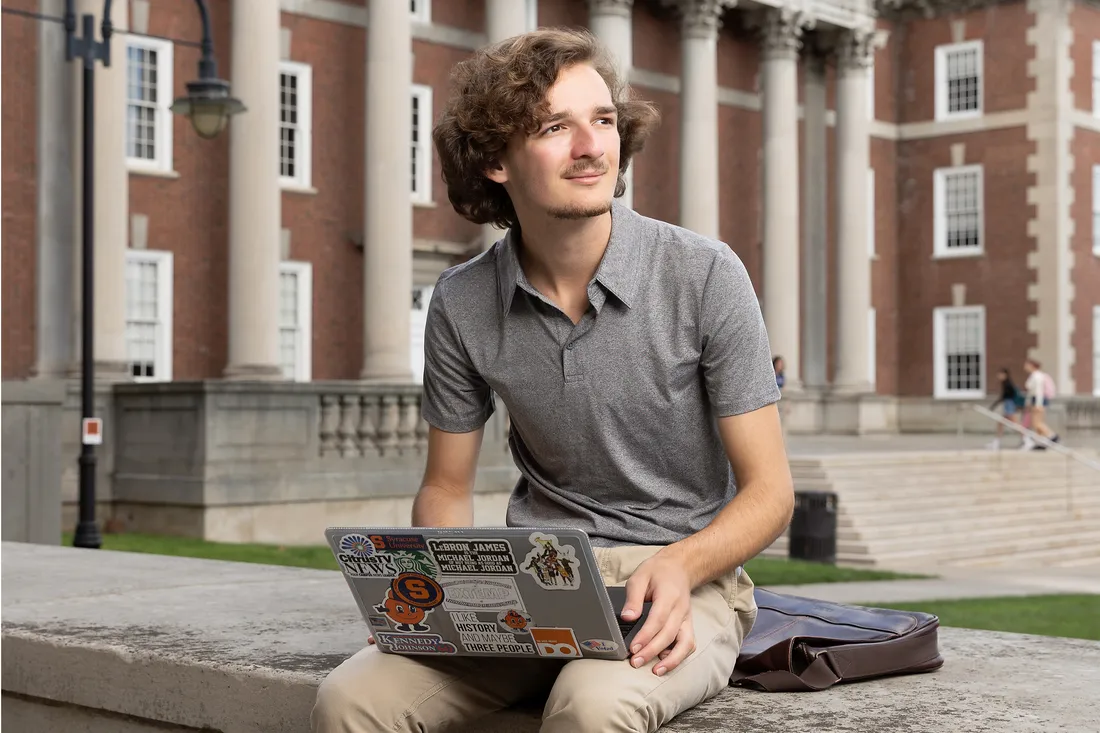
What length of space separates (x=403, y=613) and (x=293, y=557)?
42.8 feet

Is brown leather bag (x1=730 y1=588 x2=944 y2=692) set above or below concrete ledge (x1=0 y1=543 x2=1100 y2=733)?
above

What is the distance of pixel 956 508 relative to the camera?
81.2 feet

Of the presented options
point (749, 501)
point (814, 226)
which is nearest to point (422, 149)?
point (814, 226)

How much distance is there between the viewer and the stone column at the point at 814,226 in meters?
40.6

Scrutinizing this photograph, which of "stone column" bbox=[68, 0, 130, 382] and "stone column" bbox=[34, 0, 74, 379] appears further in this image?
"stone column" bbox=[34, 0, 74, 379]

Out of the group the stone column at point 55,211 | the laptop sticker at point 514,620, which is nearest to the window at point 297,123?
the stone column at point 55,211

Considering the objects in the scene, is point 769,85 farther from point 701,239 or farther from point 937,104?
point 701,239

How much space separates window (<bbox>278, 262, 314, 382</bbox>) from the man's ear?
85.5ft

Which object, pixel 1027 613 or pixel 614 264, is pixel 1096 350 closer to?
pixel 1027 613

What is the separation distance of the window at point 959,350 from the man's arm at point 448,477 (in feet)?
137

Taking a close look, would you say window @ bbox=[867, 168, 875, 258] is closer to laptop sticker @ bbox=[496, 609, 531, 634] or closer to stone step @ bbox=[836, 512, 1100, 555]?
stone step @ bbox=[836, 512, 1100, 555]

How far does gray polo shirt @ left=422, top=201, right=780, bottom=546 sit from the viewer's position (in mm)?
3660

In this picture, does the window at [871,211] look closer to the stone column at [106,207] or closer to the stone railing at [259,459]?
the stone railing at [259,459]

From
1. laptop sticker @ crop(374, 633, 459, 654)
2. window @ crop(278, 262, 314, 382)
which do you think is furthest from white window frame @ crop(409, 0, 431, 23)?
laptop sticker @ crop(374, 633, 459, 654)
